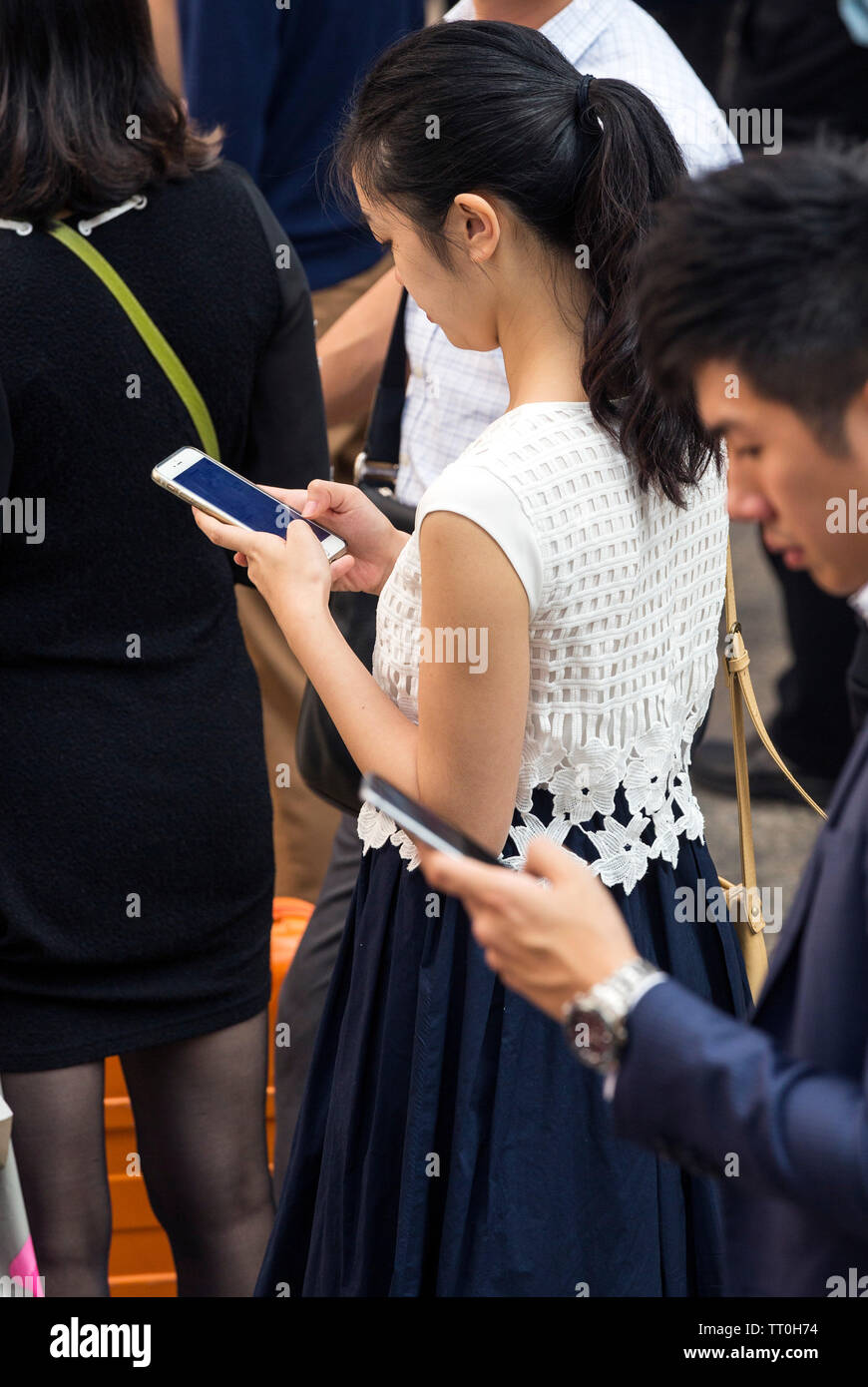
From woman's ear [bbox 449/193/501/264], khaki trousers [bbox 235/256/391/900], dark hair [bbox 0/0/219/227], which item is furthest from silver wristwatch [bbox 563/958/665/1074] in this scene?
khaki trousers [bbox 235/256/391/900]

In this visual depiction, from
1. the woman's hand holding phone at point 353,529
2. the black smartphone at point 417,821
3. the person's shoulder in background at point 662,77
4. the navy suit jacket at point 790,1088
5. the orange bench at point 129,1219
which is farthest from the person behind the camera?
the orange bench at point 129,1219

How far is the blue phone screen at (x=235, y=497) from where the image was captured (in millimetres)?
1720

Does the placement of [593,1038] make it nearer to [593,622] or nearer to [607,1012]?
[607,1012]

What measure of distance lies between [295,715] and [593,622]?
59.3 inches

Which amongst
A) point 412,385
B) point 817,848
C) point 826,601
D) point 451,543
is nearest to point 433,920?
point 451,543

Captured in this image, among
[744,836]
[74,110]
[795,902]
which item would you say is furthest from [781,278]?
[74,110]

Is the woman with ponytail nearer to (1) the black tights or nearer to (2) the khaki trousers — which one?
(1) the black tights

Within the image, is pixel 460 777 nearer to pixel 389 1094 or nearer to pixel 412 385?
pixel 389 1094

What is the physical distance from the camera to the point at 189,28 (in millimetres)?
2723

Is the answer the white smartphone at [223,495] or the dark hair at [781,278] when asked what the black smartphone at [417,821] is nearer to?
the dark hair at [781,278]

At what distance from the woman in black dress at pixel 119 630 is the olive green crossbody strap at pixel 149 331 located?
0.01 metres

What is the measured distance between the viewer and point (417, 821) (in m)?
1.14

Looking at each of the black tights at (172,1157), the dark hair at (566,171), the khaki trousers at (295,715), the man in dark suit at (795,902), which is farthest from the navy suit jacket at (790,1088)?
the khaki trousers at (295,715)

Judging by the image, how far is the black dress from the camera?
1.72m
